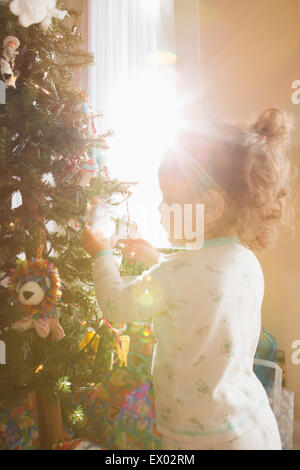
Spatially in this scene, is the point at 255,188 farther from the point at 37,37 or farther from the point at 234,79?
the point at 234,79

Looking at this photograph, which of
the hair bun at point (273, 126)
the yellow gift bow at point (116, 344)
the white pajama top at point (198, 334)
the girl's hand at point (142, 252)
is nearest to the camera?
the white pajama top at point (198, 334)

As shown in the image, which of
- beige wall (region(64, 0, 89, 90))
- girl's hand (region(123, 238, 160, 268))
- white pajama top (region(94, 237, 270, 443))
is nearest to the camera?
white pajama top (region(94, 237, 270, 443))

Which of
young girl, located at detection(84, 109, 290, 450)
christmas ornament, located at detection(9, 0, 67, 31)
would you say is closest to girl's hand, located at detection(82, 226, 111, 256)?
young girl, located at detection(84, 109, 290, 450)

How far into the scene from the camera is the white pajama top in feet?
2.53

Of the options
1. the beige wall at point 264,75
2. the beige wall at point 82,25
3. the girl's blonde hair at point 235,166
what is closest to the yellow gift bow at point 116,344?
the girl's blonde hair at point 235,166

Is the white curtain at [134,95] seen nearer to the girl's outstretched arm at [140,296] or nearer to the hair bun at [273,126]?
the hair bun at [273,126]

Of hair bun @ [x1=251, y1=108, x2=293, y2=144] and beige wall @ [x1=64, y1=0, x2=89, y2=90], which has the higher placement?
beige wall @ [x1=64, y1=0, x2=89, y2=90]

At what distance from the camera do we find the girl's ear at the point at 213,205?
84 centimetres

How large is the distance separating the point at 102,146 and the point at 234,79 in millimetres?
1597

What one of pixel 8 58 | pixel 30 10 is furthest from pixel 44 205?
pixel 30 10

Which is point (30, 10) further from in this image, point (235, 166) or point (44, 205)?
point (235, 166)

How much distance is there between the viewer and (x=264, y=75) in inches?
88.4

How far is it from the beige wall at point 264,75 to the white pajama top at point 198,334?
1.44 m

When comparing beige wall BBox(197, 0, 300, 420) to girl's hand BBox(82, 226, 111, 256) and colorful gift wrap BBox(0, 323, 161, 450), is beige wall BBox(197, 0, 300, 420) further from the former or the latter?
girl's hand BBox(82, 226, 111, 256)
